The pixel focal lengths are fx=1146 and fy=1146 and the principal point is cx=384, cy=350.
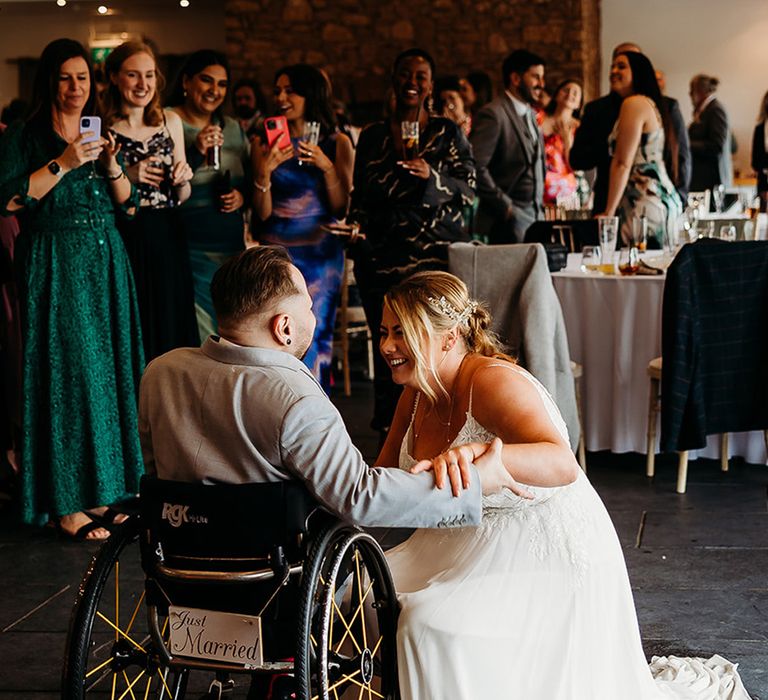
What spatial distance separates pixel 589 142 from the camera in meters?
6.18

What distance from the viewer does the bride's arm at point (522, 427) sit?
2014mm

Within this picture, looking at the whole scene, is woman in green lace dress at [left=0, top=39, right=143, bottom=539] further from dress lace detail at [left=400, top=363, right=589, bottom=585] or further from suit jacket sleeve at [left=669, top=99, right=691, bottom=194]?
suit jacket sleeve at [left=669, top=99, right=691, bottom=194]

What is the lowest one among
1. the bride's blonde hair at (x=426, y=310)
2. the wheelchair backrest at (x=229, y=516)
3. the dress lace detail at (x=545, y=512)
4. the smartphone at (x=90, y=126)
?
the dress lace detail at (x=545, y=512)

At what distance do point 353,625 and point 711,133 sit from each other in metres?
8.80

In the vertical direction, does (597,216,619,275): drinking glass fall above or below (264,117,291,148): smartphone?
below

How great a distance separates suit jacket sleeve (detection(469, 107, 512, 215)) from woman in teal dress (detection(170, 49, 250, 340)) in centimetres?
159

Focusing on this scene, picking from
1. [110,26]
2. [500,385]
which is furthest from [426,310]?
[110,26]

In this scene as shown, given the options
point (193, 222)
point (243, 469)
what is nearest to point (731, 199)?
point (193, 222)

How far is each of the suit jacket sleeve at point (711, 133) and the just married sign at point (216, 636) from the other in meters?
9.08

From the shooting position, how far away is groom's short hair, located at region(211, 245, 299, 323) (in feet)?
6.31

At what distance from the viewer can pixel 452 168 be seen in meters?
4.75

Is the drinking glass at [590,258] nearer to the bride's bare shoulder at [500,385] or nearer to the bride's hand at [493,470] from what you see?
the bride's bare shoulder at [500,385]

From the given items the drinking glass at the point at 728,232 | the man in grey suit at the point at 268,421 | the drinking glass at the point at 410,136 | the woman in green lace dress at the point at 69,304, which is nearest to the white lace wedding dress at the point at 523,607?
the man in grey suit at the point at 268,421

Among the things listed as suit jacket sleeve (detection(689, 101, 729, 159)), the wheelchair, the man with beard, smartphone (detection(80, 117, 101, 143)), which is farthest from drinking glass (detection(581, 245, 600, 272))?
suit jacket sleeve (detection(689, 101, 729, 159))
